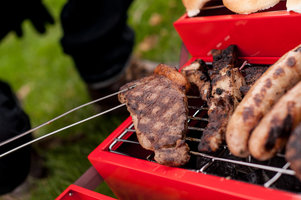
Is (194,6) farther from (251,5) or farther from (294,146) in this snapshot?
(294,146)

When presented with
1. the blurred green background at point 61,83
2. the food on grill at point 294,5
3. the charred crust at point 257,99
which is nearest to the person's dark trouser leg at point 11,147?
the blurred green background at point 61,83

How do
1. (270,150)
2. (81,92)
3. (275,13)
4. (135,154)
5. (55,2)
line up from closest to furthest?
(270,150), (275,13), (135,154), (81,92), (55,2)

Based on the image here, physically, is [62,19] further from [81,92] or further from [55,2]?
[55,2]

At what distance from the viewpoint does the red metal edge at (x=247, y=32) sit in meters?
1.88

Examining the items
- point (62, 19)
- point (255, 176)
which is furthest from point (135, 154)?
point (62, 19)

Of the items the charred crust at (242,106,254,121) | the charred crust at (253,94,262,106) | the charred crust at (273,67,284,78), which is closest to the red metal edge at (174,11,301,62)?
the charred crust at (273,67,284,78)

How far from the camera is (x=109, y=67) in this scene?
403 cm

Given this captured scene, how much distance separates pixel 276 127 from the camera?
4.04 feet

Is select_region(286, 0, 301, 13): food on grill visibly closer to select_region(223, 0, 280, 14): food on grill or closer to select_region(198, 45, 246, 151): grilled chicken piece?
select_region(223, 0, 280, 14): food on grill

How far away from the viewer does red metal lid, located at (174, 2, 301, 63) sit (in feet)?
6.16

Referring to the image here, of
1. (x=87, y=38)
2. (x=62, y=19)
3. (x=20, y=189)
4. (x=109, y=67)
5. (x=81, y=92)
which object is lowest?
(x=20, y=189)

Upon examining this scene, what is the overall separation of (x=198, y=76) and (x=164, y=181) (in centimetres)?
83

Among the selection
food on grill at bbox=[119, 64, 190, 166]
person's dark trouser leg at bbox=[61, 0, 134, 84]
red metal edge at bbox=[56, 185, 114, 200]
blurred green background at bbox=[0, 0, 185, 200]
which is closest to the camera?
food on grill at bbox=[119, 64, 190, 166]

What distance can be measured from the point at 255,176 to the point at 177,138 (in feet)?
1.62
